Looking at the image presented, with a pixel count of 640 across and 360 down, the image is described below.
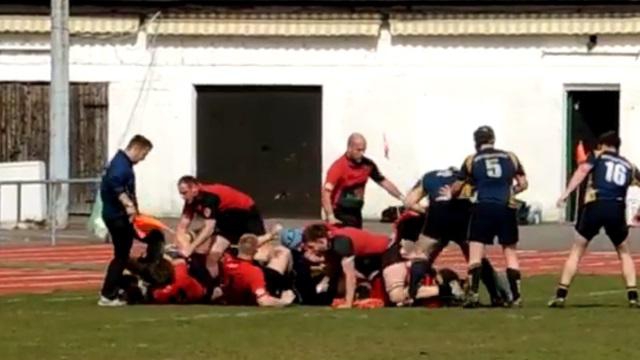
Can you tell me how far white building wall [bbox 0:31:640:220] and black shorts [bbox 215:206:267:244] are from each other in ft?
56.7

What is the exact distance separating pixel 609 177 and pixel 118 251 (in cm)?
499

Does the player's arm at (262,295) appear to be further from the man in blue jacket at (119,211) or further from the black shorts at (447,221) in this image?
the black shorts at (447,221)

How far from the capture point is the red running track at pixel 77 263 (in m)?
23.6

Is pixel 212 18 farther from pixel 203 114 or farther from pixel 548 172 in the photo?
pixel 548 172

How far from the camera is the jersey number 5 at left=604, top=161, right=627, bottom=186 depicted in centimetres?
1923

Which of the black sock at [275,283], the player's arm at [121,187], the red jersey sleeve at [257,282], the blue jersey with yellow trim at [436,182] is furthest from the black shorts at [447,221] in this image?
the player's arm at [121,187]

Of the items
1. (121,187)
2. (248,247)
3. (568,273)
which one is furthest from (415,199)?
(121,187)

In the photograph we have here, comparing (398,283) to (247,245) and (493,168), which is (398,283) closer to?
(493,168)

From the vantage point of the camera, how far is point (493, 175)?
758 inches

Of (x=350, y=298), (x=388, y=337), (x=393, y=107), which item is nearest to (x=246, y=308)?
(x=350, y=298)

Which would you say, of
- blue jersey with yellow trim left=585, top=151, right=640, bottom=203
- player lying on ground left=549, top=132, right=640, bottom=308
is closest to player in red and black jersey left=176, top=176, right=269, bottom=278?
player lying on ground left=549, top=132, right=640, bottom=308

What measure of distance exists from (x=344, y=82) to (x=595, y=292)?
1756 cm

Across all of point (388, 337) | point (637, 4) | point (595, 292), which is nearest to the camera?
point (388, 337)

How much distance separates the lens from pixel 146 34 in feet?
130
